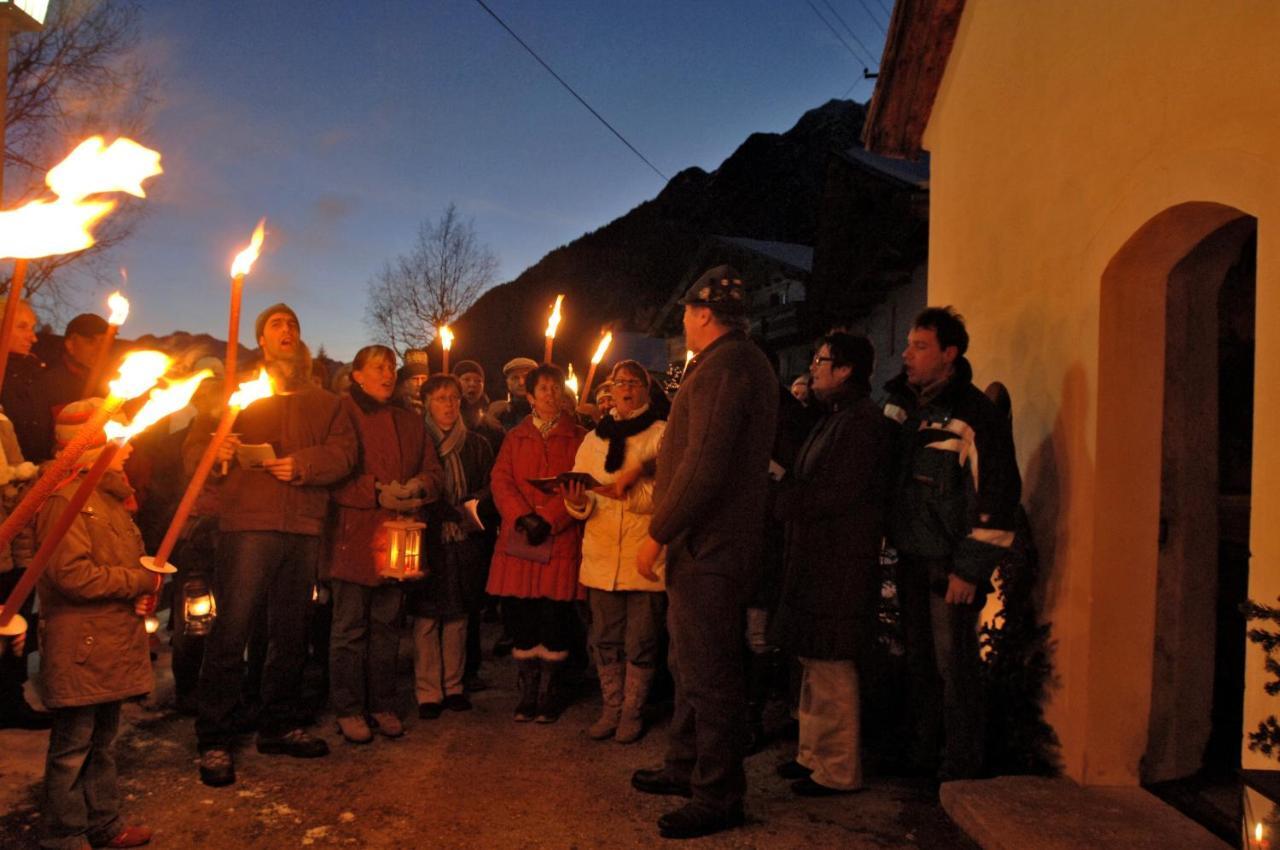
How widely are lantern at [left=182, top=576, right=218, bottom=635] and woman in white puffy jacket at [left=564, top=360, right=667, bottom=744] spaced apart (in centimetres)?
228

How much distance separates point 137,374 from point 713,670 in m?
2.91

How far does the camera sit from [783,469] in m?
5.84

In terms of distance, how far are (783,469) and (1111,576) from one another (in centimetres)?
185

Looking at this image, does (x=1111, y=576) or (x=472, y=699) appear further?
(x=472, y=699)

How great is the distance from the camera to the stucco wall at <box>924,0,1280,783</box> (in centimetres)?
360

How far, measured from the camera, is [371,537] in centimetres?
568

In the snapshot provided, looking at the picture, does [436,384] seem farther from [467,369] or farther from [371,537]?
[467,369]

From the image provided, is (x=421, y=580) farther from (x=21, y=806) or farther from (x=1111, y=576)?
(x=1111, y=576)

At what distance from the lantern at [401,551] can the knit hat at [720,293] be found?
2184 mm

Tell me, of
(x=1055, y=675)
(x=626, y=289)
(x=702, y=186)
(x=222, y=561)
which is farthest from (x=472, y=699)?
(x=702, y=186)

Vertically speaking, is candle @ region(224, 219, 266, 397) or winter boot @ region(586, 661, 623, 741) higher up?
candle @ region(224, 219, 266, 397)

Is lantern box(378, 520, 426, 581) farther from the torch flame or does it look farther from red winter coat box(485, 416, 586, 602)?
the torch flame

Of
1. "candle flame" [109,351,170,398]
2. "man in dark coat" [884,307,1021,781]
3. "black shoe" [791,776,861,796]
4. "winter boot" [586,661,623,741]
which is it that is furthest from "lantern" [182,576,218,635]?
"candle flame" [109,351,170,398]

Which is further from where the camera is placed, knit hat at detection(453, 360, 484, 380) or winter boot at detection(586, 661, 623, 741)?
knit hat at detection(453, 360, 484, 380)
